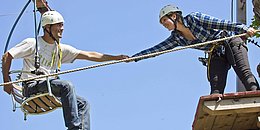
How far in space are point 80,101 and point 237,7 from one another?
4.53m

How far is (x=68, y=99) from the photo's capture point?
11.0 metres

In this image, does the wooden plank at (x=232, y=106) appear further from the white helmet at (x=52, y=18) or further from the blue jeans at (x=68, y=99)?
the white helmet at (x=52, y=18)

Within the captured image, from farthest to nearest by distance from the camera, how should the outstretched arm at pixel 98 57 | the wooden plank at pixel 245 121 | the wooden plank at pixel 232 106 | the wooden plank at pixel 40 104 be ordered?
the outstretched arm at pixel 98 57
the wooden plank at pixel 40 104
the wooden plank at pixel 245 121
the wooden plank at pixel 232 106

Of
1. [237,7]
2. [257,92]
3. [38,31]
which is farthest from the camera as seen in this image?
[237,7]

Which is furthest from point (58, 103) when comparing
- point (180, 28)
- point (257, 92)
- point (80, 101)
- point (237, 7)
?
point (237, 7)

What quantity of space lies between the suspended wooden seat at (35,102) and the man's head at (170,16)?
153 centimetres

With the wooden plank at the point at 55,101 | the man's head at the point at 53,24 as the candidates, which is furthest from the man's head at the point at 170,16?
the wooden plank at the point at 55,101

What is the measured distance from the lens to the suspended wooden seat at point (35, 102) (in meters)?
11.2

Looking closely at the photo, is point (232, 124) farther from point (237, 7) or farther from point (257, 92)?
point (237, 7)

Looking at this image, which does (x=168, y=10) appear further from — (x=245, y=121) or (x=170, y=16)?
(x=245, y=121)

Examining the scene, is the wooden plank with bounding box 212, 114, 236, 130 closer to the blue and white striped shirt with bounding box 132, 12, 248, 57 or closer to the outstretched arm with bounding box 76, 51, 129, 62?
the blue and white striped shirt with bounding box 132, 12, 248, 57

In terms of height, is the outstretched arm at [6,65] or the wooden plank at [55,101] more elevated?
the outstretched arm at [6,65]

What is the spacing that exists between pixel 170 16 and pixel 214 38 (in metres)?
0.57

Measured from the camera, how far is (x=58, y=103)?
1138 cm
